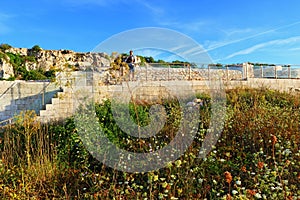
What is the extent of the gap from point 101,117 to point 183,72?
312 inches

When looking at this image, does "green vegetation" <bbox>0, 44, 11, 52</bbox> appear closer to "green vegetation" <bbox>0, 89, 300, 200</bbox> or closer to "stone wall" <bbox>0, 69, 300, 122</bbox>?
"stone wall" <bbox>0, 69, 300, 122</bbox>

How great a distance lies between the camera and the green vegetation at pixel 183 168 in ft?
11.6

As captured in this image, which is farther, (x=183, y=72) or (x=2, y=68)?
(x=2, y=68)

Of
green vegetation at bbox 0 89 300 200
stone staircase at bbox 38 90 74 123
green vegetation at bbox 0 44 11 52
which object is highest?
green vegetation at bbox 0 44 11 52

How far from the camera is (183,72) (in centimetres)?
1391

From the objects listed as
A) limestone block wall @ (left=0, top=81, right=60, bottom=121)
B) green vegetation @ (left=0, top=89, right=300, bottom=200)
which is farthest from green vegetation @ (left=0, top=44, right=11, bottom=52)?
green vegetation @ (left=0, top=89, right=300, bottom=200)

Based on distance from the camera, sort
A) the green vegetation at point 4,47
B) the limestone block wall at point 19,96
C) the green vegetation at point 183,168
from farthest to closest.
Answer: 1. the green vegetation at point 4,47
2. the limestone block wall at point 19,96
3. the green vegetation at point 183,168

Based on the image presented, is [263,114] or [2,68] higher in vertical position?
[2,68]

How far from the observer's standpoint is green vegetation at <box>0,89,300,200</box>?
139 inches

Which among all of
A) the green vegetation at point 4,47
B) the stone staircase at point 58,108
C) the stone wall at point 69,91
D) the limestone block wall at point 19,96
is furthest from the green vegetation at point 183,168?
the green vegetation at point 4,47

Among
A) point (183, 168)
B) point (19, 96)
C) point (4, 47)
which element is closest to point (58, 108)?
point (19, 96)

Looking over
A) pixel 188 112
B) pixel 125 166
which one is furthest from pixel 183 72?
pixel 125 166

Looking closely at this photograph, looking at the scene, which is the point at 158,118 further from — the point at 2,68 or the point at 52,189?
the point at 2,68

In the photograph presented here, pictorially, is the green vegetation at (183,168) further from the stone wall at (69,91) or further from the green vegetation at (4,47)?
the green vegetation at (4,47)
